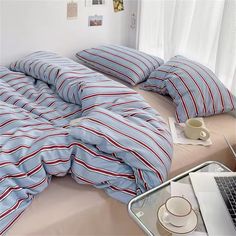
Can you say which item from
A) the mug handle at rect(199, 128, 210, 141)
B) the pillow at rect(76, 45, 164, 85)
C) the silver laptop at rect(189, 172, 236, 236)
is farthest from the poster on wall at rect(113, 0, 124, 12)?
the silver laptop at rect(189, 172, 236, 236)

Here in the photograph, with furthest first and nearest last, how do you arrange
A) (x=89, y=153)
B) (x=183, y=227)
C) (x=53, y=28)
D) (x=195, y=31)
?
(x=53, y=28) < (x=195, y=31) < (x=89, y=153) < (x=183, y=227)

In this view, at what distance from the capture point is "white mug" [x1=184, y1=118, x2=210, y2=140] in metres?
1.45

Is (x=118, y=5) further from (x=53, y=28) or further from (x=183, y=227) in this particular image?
(x=183, y=227)

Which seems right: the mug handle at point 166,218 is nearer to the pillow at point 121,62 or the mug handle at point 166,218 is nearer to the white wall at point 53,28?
the pillow at point 121,62

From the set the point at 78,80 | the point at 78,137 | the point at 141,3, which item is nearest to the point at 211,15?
the point at 141,3

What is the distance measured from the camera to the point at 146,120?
4.26 feet

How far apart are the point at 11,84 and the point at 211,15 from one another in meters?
1.17

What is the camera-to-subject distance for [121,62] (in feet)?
6.69

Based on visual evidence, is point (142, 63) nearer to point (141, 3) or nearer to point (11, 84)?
point (141, 3)

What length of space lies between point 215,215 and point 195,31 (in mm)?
1306

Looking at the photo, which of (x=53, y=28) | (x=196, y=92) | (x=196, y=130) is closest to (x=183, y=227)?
(x=196, y=130)

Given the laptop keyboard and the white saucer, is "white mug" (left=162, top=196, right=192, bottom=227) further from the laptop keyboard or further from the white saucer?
the laptop keyboard

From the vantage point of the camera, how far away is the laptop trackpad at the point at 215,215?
875 mm

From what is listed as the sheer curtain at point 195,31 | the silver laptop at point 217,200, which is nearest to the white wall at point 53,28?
the sheer curtain at point 195,31
